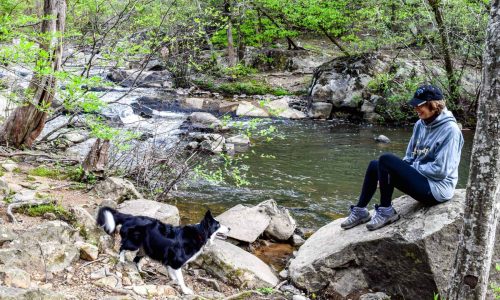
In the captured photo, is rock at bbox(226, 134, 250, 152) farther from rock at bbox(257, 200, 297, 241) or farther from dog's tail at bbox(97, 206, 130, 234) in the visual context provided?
dog's tail at bbox(97, 206, 130, 234)

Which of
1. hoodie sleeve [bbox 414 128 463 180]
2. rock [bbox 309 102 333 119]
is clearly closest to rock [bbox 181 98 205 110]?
rock [bbox 309 102 333 119]

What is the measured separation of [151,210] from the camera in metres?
6.01

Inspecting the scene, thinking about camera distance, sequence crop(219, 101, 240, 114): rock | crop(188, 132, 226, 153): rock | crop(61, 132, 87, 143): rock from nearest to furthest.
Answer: crop(61, 132, 87, 143): rock → crop(188, 132, 226, 153): rock → crop(219, 101, 240, 114): rock

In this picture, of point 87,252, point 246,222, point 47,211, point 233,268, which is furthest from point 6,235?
point 246,222

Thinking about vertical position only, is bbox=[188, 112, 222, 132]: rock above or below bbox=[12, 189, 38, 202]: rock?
below

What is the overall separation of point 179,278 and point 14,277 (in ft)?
5.14

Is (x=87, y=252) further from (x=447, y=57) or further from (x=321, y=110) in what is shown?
(x=447, y=57)

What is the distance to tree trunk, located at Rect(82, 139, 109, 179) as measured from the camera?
779 centimetres

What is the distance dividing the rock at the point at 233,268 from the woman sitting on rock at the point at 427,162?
5.03 ft

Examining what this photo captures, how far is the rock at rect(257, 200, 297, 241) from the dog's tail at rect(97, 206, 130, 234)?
3.18m

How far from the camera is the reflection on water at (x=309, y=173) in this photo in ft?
29.3

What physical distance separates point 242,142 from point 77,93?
8962mm

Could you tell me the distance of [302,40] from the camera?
30.8m

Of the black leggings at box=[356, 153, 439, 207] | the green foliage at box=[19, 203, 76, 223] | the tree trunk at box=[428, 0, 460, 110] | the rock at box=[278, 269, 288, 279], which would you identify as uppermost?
the tree trunk at box=[428, 0, 460, 110]
